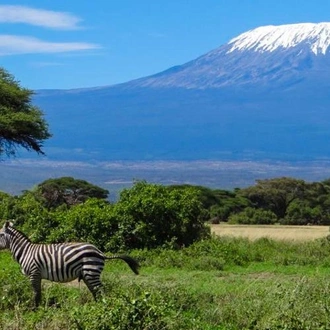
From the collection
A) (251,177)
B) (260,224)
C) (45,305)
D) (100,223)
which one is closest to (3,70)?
(260,224)

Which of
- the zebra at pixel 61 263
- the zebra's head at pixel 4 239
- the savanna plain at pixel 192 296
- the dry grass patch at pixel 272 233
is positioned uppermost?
the zebra's head at pixel 4 239

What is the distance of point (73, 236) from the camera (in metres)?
23.7

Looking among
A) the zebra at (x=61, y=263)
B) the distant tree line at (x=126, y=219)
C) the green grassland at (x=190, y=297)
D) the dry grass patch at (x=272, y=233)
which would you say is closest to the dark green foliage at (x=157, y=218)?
the distant tree line at (x=126, y=219)

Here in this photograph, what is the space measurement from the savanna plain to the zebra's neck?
0.38m

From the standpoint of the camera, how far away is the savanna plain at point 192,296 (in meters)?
11.6

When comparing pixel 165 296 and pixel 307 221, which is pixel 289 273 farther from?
pixel 307 221

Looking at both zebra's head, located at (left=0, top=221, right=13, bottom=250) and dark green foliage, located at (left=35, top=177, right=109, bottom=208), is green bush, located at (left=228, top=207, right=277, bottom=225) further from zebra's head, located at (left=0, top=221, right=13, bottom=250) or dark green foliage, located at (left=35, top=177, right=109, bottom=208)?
zebra's head, located at (left=0, top=221, right=13, bottom=250)

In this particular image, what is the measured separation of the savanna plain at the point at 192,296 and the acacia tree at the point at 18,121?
49.6 ft

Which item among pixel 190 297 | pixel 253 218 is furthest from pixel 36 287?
pixel 253 218

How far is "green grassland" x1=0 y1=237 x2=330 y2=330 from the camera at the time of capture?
11.6 metres

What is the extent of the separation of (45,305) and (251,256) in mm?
8899

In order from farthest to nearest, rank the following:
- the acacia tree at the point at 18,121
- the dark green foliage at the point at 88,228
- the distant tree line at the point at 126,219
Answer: the acacia tree at the point at 18,121 → the distant tree line at the point at 126,219 → the dark green foliage at the point at 88,228

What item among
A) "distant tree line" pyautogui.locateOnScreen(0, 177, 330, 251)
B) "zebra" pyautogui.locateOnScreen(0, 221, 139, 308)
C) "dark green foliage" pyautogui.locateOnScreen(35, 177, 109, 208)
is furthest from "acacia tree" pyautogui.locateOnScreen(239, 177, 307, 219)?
"zebra" pyautogui.locateOnScreen(0, 221, 139, 308)

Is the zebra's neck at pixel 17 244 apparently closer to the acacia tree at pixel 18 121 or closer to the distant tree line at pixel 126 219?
the distant tree line at pixel 126 219
